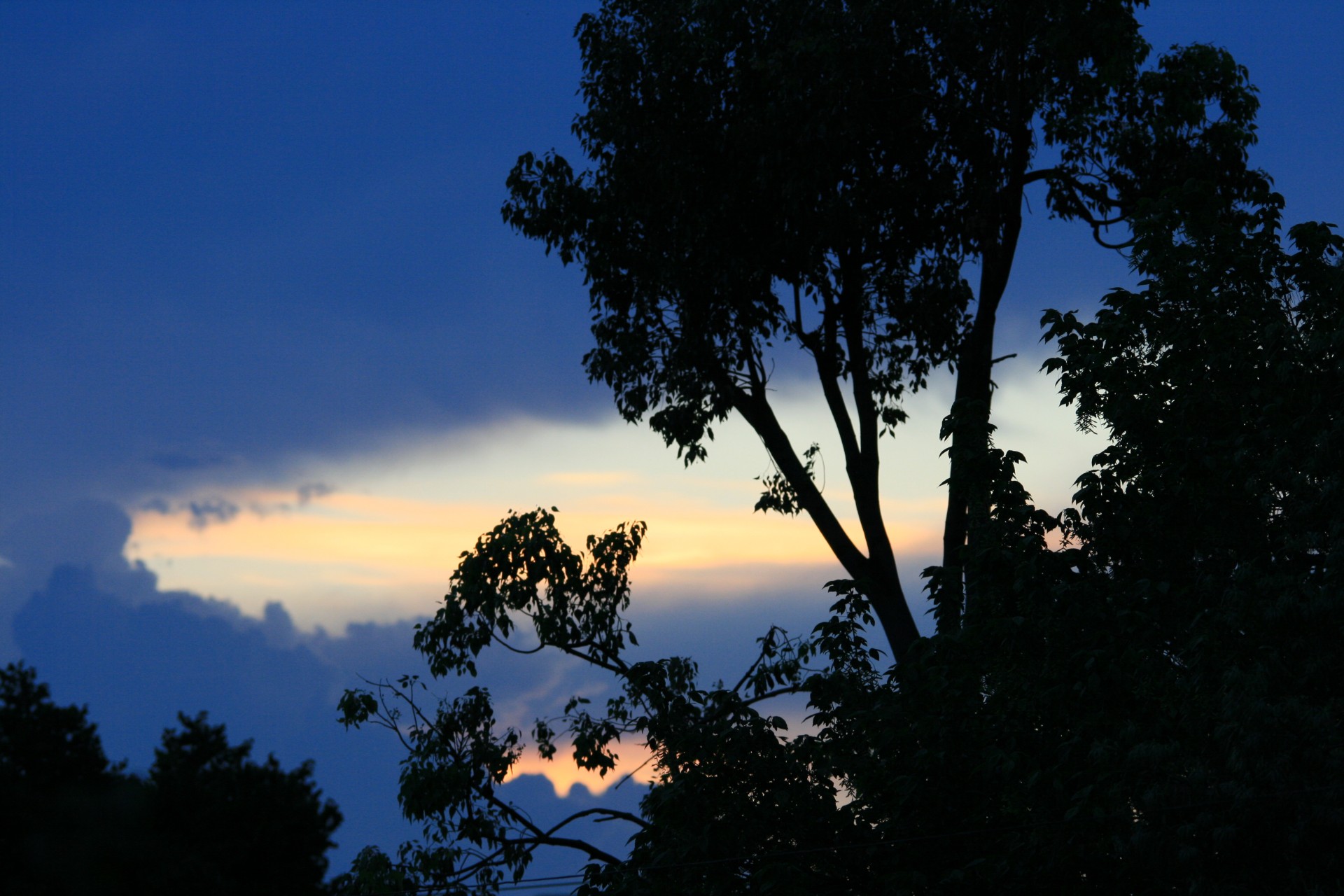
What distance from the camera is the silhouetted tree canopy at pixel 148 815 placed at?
15.1ft

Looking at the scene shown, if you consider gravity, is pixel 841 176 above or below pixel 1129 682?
above

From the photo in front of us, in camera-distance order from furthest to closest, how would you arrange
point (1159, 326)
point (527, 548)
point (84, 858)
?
point (527, 548) < point (1159, 326) < point (84, 858)

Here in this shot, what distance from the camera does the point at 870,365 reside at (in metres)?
16.1

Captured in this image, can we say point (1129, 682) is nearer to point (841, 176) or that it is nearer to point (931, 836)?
point (931, 836)

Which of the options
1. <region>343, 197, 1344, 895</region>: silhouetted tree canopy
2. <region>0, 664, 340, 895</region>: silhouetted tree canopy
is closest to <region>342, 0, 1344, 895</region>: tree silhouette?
<region>343, 197, 1344, 895</region>: silhouetted tree canopy

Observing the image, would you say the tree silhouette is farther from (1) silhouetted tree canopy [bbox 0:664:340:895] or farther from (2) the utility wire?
(1) silhouetted tree canopy [bbox 0:664:340:895]

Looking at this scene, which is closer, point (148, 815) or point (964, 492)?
point (148, 815)

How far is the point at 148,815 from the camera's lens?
4871mm

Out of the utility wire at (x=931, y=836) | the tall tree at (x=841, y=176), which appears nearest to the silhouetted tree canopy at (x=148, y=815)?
the utility wire at (x=931, y=836)

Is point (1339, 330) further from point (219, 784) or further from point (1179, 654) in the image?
point (219, 784)

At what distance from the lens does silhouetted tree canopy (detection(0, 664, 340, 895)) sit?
4.60 meters

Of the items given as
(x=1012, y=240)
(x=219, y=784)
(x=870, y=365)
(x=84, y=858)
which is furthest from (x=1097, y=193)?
(x=219, y=784)

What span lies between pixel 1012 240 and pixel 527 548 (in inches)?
276

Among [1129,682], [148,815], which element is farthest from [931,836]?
[148,815]
